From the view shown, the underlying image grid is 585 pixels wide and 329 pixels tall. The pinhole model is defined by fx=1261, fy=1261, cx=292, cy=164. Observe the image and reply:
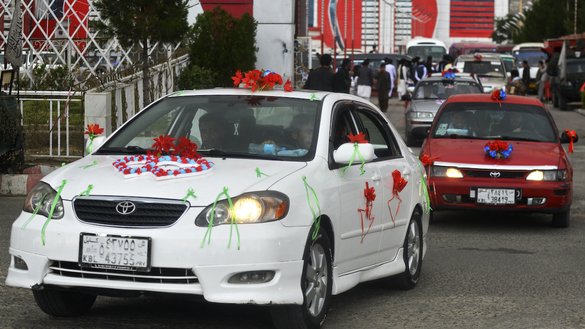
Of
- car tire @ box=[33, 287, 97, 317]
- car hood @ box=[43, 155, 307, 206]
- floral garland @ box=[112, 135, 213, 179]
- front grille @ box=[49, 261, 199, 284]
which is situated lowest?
car tire @ box=[33, 287, 97, 317]

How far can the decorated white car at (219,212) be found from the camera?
668cm

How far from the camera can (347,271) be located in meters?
7.83

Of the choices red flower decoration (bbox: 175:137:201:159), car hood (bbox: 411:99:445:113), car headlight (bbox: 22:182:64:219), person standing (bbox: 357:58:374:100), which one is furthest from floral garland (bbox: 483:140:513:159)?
person standing (bbox: 357:58:374:100)

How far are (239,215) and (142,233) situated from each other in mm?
524

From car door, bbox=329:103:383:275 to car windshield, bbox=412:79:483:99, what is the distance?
17.4 m

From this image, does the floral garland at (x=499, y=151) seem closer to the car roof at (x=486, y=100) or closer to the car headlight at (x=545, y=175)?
the car headlight at (x=545, y=175)

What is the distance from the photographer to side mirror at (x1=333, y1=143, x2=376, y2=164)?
764 cm

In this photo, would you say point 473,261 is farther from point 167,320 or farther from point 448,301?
point 167,320

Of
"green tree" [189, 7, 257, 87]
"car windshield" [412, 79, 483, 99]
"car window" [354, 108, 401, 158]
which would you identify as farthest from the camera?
"green tree" [189, 7, 257, 87]

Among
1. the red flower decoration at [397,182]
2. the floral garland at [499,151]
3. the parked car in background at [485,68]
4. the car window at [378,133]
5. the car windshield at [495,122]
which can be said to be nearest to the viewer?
the red flower decoration at [397,182]

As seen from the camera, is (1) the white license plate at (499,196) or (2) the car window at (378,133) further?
(1) the white license plate at (499,196)

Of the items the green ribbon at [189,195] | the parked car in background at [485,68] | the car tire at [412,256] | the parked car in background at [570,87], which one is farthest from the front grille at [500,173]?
the parked car in background at [570,87]

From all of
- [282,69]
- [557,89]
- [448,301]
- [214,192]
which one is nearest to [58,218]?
[214,192]

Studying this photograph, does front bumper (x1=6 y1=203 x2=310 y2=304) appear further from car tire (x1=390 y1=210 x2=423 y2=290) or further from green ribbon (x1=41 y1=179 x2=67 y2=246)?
car tire (x1=390 y1=210 x2=423 y2=290)
